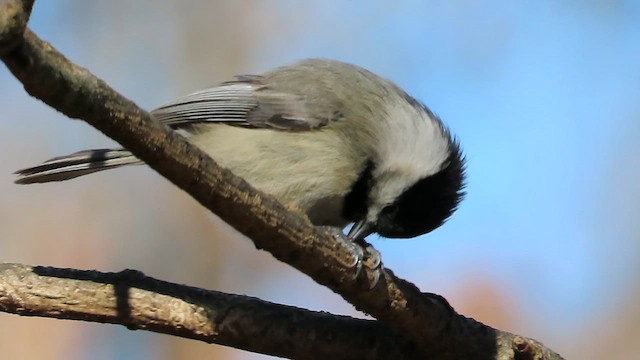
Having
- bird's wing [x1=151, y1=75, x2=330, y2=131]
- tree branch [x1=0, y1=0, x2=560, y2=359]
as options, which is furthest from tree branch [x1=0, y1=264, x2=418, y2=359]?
bird's wing [x1=151, y1=75, x2=330, y2=131]

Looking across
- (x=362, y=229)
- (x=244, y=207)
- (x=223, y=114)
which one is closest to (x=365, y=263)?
(x=244, y=207)

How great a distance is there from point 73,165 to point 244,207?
911mm

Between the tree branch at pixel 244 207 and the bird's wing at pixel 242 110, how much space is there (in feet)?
2.23

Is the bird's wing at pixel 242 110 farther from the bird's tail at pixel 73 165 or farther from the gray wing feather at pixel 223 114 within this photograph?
the bird's tail at pixel 73 165

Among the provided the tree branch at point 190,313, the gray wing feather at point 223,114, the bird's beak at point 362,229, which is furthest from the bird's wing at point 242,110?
the tree branch at point 190,313

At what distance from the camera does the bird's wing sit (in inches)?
84.7

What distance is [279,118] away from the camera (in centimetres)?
216

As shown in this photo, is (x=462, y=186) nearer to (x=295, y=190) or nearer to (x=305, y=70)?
(x=295, y=190)

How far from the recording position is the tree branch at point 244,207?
3.31 ft

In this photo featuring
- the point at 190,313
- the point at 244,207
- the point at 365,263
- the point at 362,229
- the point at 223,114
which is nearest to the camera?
the point at 244,207

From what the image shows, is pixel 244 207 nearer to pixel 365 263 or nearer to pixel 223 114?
pixel 365 263

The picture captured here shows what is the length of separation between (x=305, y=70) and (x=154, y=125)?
→ 120 centimetres

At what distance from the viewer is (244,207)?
1.25 metres

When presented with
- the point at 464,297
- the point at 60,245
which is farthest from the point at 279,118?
the point at 60,245
